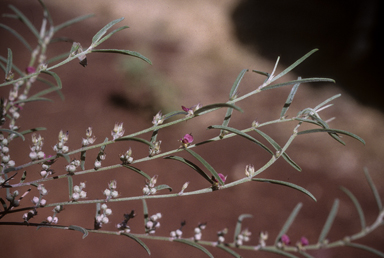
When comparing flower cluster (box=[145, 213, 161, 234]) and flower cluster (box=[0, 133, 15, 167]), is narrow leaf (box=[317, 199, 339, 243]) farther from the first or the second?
flower cluster (box=[0, 133, 15, 167])

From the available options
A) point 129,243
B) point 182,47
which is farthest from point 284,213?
point 182,47

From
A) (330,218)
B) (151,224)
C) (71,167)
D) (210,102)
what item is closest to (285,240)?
(330,218)

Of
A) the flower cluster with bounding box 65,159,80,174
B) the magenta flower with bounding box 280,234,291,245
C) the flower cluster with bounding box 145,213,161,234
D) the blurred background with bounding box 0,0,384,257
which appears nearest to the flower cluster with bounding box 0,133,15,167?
the flower cluster with bounding box 65,159,80,174

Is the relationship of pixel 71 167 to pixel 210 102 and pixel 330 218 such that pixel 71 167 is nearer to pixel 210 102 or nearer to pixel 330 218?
pixel 330 218

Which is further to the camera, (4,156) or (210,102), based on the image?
(210,102)

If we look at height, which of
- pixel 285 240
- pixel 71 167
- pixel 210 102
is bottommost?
pixel 285 240

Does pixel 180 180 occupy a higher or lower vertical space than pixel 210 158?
lower

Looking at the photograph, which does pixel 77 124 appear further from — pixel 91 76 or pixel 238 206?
pixel 238 206

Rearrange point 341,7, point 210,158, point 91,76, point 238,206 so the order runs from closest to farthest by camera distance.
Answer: point 238,206
point 210,158
point 91,76
point 341,7

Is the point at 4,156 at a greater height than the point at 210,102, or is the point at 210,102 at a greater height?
the point at 210,102
